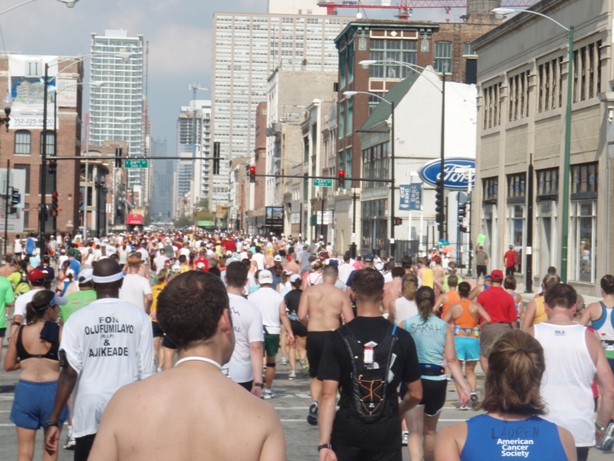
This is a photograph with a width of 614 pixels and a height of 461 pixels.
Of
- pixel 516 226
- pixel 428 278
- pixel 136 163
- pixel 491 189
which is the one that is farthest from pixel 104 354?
pixel 491 189

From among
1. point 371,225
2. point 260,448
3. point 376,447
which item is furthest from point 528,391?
point 371,225

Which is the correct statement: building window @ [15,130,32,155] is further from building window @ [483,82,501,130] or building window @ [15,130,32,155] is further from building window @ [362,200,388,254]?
building window @ [483,82,501,130]

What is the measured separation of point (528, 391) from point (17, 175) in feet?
166

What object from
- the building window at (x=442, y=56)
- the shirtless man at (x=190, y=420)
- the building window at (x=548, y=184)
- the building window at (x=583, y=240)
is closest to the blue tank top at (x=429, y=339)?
the shirtless man at (x=190, y=420)

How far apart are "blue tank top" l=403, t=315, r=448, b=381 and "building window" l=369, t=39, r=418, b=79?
75509 millimetres

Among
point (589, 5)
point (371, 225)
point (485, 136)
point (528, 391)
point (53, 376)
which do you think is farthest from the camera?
point (371, 225)

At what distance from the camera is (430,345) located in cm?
1088

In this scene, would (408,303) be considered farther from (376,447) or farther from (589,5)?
(589,5)

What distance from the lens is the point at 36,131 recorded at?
4018 inches

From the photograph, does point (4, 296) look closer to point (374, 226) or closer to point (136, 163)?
point (136, 163)

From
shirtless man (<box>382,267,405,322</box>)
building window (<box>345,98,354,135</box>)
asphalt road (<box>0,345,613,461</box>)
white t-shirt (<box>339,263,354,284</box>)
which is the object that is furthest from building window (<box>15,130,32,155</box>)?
shirtless man (<box>382,267,405,322</box>)

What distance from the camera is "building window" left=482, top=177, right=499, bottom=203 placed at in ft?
164

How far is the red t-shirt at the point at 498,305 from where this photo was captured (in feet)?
53.0

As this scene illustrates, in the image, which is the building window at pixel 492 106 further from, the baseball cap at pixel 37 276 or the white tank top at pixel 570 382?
the white tank top at pixel 570 382
